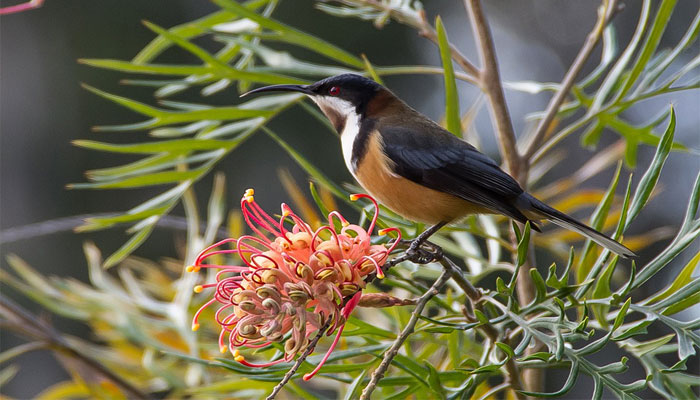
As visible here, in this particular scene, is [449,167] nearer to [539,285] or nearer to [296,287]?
[539,285]

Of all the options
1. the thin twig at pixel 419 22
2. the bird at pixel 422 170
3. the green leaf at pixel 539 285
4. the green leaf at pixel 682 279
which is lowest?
the green leaf at pixel 539 285

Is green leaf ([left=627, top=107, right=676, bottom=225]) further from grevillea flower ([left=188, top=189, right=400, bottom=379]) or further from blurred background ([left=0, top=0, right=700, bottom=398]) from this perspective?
blurred background ([left=0, top=0, right=700, bottom=398])

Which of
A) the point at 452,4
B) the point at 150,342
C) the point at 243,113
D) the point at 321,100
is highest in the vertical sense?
the point at 452,4

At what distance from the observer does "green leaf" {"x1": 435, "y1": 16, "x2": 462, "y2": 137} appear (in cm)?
111

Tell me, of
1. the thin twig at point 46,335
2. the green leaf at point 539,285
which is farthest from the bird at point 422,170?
the thin twig at point 46,335

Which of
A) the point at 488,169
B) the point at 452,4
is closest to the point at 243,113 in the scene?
the point at 488,169

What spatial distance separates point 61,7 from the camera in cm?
Answer: 646

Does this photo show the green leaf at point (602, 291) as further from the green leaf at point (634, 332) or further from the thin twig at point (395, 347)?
the thin twig at point (395, 347)

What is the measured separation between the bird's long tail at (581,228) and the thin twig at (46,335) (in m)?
0.80

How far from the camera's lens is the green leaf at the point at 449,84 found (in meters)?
1.11

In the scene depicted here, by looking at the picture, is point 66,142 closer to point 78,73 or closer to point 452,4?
point 78,73

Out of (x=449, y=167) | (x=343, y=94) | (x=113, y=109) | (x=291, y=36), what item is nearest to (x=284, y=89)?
(x=291, y=36)

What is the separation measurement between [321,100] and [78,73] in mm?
5323

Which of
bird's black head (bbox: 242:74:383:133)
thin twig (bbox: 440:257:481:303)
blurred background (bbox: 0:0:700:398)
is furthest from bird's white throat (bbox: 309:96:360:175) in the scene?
blurred background (bbox: 0:0:700:398)
